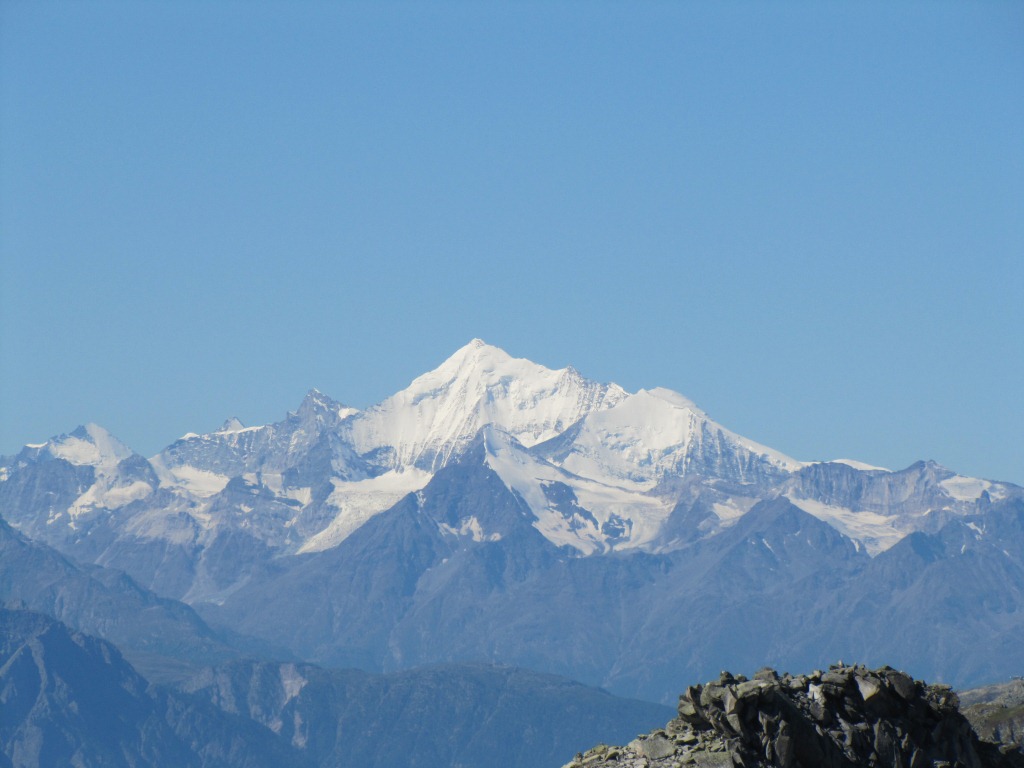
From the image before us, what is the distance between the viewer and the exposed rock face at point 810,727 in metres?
63.7

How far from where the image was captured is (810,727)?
6475cm

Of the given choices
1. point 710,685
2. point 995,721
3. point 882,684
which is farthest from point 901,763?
point 995,721

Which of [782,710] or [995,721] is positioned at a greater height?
[995,721]

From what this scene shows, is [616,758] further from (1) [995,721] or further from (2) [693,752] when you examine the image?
(1) [995,721]

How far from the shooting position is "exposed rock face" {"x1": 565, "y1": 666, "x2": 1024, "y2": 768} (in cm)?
6366

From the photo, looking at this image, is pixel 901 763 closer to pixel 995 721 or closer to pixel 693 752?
pixel 693 752

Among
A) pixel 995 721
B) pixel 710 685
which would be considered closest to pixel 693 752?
pixel 710 685

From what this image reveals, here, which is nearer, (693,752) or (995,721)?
(693,752)

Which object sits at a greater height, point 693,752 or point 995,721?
point 995,721

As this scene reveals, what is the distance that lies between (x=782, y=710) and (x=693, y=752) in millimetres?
3300

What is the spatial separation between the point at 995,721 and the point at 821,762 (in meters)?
120

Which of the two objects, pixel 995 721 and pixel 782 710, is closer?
pixel 782 710

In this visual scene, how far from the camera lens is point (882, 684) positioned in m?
67.8

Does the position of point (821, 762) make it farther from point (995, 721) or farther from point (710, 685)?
point (995, 721)
